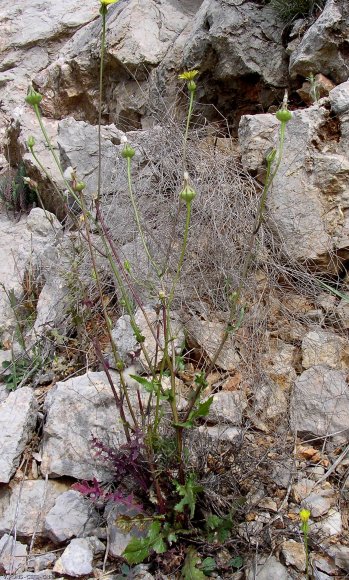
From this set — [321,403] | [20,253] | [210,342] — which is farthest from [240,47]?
[321,403]

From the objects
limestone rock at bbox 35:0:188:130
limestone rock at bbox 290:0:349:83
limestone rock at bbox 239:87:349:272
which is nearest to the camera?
limestone rock at bbox 239:87:349:272

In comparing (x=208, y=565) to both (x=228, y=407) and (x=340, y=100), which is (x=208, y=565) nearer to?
(x=228, y=407)

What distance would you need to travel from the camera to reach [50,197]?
4113 millimetres

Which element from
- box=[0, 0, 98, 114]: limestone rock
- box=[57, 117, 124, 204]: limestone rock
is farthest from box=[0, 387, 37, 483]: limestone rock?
box=[0, 0, 98, 114]: limestone rock

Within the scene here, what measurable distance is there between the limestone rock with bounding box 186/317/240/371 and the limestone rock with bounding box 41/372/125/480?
0.40 m

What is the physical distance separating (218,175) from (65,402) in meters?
1.47

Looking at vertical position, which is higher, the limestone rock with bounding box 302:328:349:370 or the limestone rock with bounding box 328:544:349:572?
the limestone rock with bounding box 302:328:349:370

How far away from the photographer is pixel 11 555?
6.23ft

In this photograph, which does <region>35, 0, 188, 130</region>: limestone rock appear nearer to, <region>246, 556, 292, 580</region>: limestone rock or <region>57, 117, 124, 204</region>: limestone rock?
<region>57, 117, 124, 204</region>: limestone rock

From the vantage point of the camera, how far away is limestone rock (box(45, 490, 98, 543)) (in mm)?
1924

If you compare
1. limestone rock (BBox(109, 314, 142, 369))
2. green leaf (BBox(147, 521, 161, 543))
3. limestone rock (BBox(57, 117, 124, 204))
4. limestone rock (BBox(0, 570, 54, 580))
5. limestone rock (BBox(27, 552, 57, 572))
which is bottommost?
limestone rock (BBox(27, 552, 57, 572))

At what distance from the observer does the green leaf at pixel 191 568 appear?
5.60 feet

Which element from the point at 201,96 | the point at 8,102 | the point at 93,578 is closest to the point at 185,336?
the point at 93,578

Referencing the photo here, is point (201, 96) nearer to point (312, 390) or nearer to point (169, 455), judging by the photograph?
point (312, 390)
